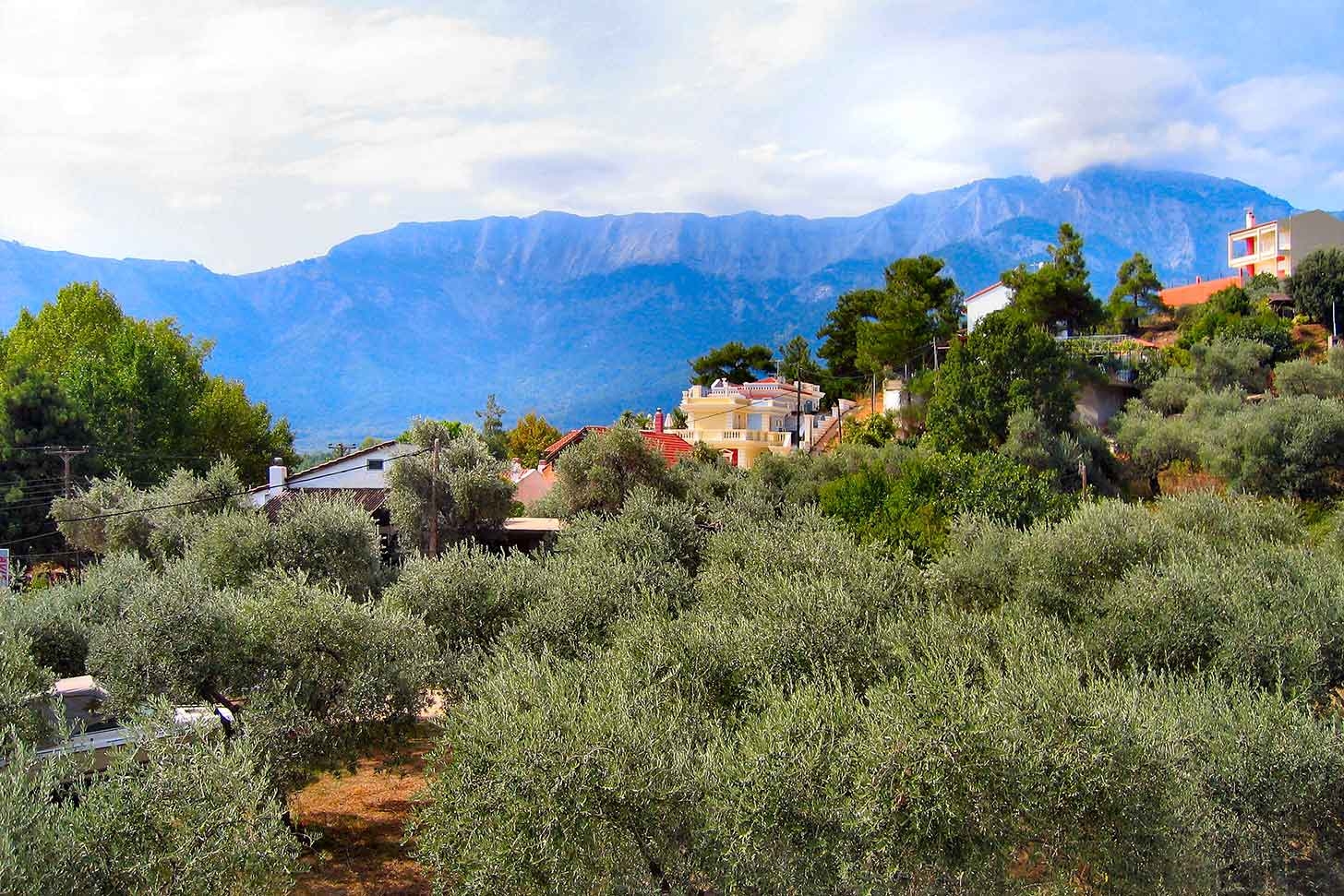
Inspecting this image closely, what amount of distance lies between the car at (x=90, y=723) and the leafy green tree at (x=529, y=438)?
52806mm

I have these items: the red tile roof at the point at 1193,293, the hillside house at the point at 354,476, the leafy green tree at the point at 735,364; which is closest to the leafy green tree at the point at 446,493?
the hillside house at the point at 354,476

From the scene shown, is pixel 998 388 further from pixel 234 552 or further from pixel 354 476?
pixel 234 552

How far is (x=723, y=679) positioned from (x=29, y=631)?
1385 centimetres

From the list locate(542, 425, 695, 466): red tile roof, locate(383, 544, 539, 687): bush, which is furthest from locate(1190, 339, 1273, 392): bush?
locate(383, 544, 539, 687): bush

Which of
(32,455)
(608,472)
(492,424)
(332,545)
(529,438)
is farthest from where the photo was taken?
(492,424)

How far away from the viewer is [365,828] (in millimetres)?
15680

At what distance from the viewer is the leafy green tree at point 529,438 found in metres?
71.0

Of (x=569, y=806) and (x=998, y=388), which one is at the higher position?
(x=998, y=388)

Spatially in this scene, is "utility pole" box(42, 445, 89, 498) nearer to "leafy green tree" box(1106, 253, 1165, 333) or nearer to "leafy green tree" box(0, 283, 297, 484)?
"leafy green tree" box(0, 283, 297, 484)

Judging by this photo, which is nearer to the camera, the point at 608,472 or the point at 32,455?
the point at 608,472

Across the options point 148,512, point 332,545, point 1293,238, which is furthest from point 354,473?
point 1293,238

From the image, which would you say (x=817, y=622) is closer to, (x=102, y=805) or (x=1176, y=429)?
Result: (x=102, y=805)

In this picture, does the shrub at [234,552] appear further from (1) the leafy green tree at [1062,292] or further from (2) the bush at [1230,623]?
(1) the leafy green tree at [1062,292]

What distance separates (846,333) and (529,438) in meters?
27.9
